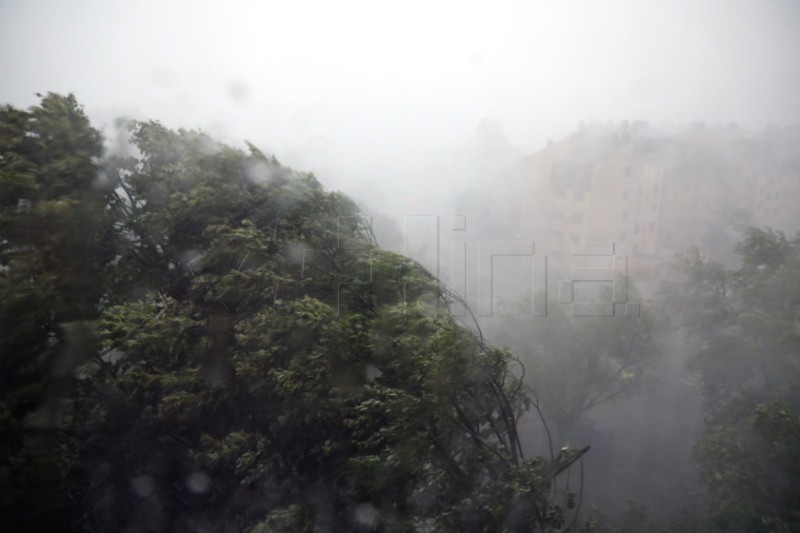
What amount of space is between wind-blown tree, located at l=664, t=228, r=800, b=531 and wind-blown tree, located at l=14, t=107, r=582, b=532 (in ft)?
16.6

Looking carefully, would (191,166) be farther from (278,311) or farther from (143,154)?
(278,311)

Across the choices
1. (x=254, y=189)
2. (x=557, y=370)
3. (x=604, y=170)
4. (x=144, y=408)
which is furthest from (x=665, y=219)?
(x=144, y=408)

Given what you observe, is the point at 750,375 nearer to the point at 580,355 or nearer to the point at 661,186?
the point at 580,355

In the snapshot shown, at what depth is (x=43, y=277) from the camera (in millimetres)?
3283

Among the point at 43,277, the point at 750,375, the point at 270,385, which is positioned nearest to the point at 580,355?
the point at 750,375

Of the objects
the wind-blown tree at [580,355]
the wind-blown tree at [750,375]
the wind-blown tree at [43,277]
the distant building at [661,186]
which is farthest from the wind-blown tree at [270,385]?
the distant building at [661,186]

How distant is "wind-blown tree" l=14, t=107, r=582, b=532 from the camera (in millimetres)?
3594

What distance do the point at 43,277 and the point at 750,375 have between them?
14567 millimetres

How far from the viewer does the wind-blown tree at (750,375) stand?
249 inches

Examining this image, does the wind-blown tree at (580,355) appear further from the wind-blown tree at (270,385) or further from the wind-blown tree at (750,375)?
the wind-blown tree at (270,385)

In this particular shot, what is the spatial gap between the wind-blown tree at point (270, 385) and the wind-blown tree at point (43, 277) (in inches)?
2.3

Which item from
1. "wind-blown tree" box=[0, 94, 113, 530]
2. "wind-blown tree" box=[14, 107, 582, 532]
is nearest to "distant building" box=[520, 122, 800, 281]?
"wind-blown tree" box=[14, 107, 582, 532]

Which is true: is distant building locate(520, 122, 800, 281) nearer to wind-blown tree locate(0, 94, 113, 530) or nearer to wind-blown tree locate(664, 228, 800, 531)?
wind-blown tree locate(664, 228, 800, 531)

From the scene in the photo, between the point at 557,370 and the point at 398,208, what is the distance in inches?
756
